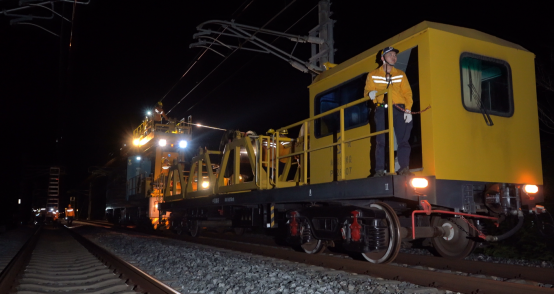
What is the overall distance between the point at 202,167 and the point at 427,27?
799cm

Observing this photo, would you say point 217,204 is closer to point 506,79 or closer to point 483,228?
point 483,228

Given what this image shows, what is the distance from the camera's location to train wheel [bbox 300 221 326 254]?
7.20m

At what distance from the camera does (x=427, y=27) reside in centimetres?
592

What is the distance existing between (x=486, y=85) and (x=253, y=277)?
4.56 meters

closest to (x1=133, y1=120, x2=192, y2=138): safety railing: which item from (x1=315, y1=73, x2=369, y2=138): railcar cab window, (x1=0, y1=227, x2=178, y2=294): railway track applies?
(x1=0, y1=227, x2=178, y2=294): railway track

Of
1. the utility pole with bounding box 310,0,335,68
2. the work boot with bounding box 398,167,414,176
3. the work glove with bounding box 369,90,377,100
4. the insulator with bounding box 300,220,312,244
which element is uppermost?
the utility pole with bounding box 310,0,335,68

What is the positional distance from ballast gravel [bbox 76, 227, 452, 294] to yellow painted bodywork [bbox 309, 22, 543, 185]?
1.65m

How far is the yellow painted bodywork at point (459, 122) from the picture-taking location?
579cm

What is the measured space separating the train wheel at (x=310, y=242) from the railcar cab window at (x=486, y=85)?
315 centimetres

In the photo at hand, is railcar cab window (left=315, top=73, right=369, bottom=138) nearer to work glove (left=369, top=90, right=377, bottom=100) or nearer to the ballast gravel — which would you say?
work glove (left=369, top=90, right=377, bottom=100)

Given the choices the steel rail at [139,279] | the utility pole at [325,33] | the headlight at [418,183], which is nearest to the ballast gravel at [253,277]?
the steel rail at [139,279]

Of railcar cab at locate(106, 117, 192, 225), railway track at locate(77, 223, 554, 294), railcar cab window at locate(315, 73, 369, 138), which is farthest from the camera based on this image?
railcar cab at locate(106, 117, 192, 225)

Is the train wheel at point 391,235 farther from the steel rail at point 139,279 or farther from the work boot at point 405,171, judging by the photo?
the steel rail at point 139,279

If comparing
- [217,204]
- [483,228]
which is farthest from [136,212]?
[483,228]
